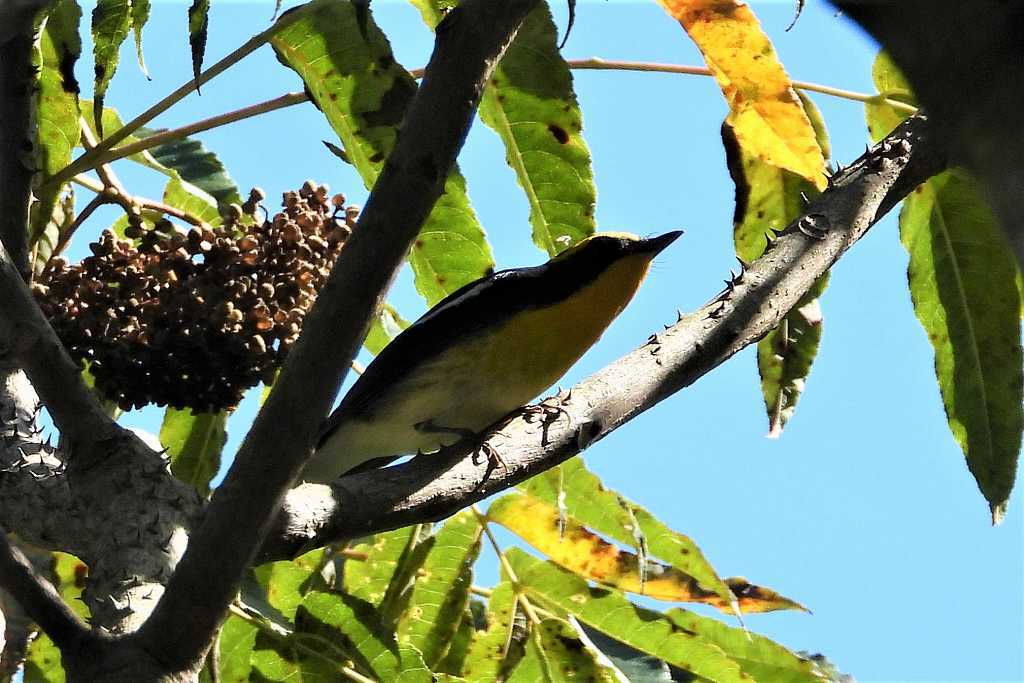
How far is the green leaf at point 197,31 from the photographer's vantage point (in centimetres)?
216

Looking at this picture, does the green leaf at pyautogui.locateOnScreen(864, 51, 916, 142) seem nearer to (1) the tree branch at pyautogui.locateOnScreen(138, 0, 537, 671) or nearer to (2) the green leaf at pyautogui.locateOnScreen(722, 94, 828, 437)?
(2) the green leaf at pyautogui.locateOnScreen(722, 94, 828, 437)

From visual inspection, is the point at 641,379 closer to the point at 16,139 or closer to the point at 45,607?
the point at 45,607

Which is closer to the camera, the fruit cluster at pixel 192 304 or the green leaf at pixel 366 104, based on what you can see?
the green leaf at pixel 366 104

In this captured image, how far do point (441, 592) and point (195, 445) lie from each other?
860 mm

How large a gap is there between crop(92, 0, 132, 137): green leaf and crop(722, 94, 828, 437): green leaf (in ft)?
5.02

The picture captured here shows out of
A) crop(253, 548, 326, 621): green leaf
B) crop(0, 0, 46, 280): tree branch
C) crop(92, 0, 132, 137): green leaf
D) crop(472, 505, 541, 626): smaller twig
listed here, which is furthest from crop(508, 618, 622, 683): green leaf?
crop(92, 0, 132, 137): green leaf

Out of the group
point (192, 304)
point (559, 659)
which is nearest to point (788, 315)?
point (559, 659)

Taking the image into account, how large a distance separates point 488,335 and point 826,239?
1.13 meters

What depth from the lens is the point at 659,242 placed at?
11.2 feet

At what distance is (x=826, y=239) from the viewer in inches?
101

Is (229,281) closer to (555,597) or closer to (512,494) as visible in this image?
(512,494)

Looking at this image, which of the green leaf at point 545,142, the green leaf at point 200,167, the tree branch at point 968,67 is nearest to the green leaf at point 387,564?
the green leaf at point 545,142

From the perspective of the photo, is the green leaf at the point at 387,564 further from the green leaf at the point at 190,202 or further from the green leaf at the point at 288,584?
the green leaf at the point at 190,202

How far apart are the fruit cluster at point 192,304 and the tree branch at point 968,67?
7.59 feet
